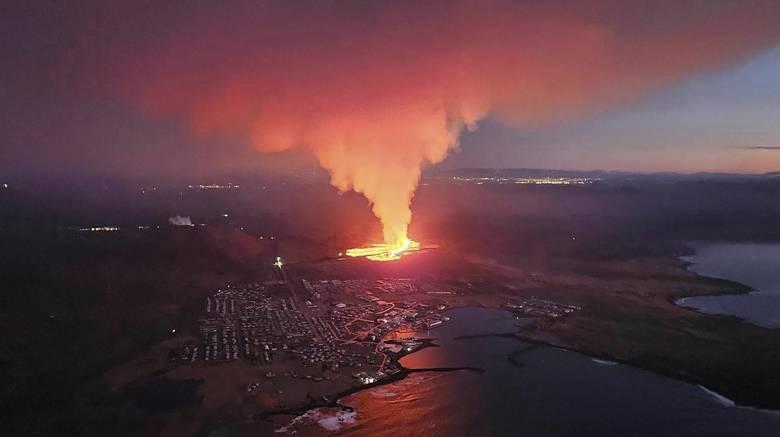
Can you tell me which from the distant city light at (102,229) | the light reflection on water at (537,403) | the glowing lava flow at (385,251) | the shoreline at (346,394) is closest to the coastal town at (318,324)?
the shoreline at (346,394)

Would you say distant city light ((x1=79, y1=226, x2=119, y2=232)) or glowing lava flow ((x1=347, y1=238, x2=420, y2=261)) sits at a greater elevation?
distant city light ((x1=79, y1=226, x2=119, y2=232))

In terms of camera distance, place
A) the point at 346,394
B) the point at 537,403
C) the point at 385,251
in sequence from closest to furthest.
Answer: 1. the point at 346,394
2. the point at 537,403
3. the point at 385,251

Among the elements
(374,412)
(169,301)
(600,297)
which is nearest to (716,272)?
(600,297)

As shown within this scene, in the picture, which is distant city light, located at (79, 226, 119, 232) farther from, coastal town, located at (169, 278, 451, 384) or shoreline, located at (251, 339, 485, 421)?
shoreline, located at (251, 339, 485, 421)

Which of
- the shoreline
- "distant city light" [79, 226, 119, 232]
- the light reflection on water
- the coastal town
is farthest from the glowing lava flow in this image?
"distant city light" [79, 226, 119, 232]

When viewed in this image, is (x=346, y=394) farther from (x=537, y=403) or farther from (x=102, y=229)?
(x=102, y=229)

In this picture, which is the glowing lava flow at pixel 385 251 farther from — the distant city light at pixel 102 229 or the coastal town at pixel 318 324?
the distant city light at pixel 102 229

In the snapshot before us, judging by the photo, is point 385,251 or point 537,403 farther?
point 385,251

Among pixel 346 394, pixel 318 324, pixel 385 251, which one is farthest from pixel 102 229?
pixel 346 394

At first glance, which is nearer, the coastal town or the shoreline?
the shoreline

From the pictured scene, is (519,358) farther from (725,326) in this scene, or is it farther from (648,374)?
(725,326)
